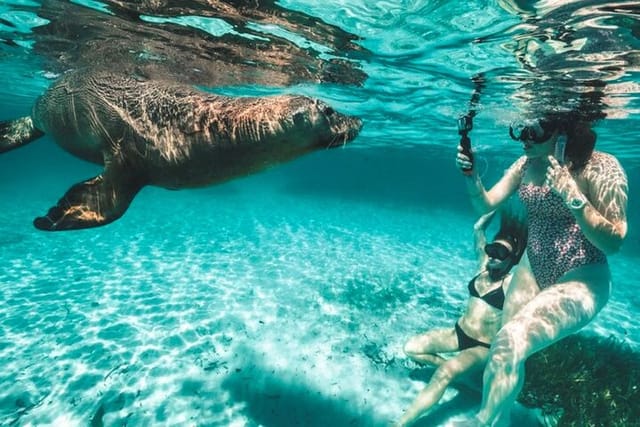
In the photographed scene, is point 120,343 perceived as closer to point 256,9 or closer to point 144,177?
point 144,177

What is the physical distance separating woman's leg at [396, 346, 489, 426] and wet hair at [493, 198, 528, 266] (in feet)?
4.92

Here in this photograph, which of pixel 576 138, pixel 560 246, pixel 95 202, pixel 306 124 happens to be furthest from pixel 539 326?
pixel 95 202

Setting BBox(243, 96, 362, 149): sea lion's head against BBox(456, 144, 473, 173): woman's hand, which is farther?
BBox(456, 144, 473, 173): woman's hand

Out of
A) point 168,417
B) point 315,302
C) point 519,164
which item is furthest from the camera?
point 315,302

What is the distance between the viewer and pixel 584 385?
592 cm

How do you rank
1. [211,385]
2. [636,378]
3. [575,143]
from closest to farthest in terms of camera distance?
1. [575,143]
2. [211,385]
3. [636,378]

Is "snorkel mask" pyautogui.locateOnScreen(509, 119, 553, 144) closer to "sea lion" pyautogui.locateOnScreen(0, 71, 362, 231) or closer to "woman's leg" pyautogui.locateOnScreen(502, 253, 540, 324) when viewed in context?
"woman's leg" pyautogui.locateOnScreen(502, 253, 540, 324)

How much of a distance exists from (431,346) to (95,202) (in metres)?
5.56

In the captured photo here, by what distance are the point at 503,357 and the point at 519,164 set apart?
8.22 feet

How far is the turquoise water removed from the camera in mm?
5578

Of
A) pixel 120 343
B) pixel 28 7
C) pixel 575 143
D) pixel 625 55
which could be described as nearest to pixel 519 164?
pixel 575 143

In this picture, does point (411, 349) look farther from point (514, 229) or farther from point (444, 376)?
point (514, 229)

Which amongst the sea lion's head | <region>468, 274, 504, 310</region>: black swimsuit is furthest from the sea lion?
<region>468, 274, 504, 310</region>: black swimsuit

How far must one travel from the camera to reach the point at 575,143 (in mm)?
3721
